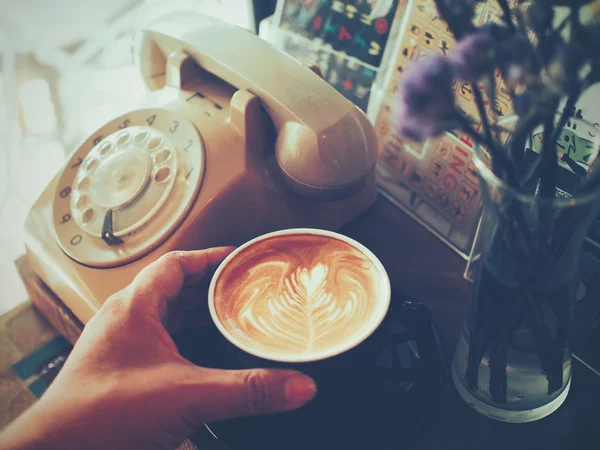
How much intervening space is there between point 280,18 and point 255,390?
0.66 m

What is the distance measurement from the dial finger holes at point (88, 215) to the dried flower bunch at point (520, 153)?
0.52m

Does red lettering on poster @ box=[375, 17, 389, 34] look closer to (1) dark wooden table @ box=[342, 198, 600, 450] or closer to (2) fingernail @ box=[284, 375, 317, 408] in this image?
(1) dark wooden table @ box=[342, 198, 600, 450]

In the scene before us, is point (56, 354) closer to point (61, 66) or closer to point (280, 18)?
point (61, 66)

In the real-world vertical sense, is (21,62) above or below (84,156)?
above

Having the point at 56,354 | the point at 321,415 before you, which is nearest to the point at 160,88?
the point at 56,354

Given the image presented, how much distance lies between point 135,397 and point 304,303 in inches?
7.4

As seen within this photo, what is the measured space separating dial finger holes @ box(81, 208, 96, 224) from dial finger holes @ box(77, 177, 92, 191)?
0.14 ft

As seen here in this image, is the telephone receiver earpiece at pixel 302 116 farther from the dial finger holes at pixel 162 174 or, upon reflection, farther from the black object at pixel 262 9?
the black object at pixel 262 9

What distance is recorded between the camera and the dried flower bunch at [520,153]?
307mm

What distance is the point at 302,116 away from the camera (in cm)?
65

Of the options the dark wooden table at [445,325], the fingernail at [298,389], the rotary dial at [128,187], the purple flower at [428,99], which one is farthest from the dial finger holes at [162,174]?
the purple flower at [428,99]

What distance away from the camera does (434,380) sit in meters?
0.58

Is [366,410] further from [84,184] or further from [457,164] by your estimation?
[84,184]

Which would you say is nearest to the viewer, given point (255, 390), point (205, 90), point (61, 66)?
point (255, 390)
